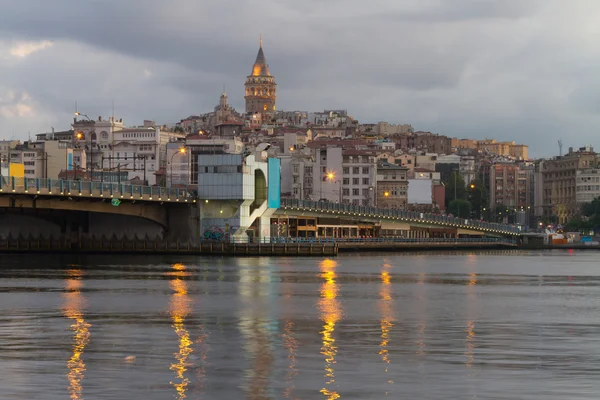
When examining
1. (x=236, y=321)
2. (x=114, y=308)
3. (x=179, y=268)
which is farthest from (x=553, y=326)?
(x=179, y=268)

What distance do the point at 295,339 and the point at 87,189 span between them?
72687 mm

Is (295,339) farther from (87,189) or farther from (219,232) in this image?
(219,232)

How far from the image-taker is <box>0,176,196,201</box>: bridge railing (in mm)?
103000

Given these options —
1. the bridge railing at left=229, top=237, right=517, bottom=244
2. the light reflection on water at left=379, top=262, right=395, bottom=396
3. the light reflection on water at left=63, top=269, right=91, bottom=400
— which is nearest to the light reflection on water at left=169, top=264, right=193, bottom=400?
the light reflection on water at left=63, top=269, right=91, bottom=400

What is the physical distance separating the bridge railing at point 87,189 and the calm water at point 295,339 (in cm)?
2465

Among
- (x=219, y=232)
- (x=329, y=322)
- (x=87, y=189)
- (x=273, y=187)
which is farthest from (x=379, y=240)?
(x=329, y=322)

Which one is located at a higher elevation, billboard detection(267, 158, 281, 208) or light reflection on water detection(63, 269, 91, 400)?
billboard detection(267, 158, 281, 208)

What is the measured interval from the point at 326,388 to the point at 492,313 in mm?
24938

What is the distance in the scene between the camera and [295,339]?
40.6 meters

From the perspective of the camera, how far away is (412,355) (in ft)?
118

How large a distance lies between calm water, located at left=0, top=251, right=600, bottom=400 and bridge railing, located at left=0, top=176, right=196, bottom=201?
24646 millimetres

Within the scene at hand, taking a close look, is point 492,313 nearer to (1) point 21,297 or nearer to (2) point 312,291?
(2) point 312,291

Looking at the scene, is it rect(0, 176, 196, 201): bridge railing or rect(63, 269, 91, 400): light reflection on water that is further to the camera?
rect(0, 176, 196, 201): bridge railing

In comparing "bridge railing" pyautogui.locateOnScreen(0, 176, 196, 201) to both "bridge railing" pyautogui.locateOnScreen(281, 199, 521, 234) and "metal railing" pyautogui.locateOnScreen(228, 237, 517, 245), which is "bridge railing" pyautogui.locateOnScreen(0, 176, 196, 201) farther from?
"bridge railing" pyautogui.locateOnScreen(281, 199, 521, 234)
